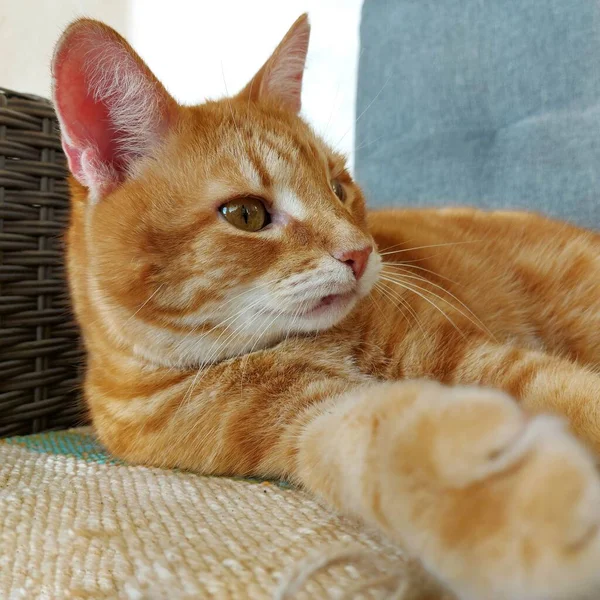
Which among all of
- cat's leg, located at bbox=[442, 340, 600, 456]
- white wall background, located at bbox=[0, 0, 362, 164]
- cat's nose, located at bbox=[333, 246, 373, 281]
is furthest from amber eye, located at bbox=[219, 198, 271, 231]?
white wall background, located at bbox=[0, 0, 362, 164]

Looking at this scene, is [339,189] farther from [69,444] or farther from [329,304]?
[69,444]

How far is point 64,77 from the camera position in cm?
86

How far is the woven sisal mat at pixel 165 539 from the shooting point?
0.49 m

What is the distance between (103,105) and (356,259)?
46 cm

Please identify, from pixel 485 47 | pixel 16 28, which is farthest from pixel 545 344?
pixel 16 28

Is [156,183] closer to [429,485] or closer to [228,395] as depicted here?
[228,395]

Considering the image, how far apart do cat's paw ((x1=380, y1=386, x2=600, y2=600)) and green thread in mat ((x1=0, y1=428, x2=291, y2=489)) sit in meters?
0.62

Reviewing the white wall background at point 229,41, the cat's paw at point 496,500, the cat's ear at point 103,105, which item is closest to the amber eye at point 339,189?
the cat's ear at point 103,105

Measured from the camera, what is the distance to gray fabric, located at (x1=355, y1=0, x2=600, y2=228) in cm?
149

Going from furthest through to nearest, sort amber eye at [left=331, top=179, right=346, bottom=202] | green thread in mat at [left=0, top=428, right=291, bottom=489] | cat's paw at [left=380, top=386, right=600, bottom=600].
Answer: amber eye at [left=331, top=179, right=346, bottom=202]
green thread in mat at [left=0, top=428, right=291, bottom=489]
cat's paw at [left=380, top=386, right=600, bottom=600]

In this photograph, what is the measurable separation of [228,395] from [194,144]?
403 mm

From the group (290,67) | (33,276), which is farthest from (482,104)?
(33,276)

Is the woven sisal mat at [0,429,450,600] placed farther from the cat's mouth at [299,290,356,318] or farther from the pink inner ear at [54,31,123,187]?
the pink inner ear at [54,31,123,187]

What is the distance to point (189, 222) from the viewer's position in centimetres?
86
